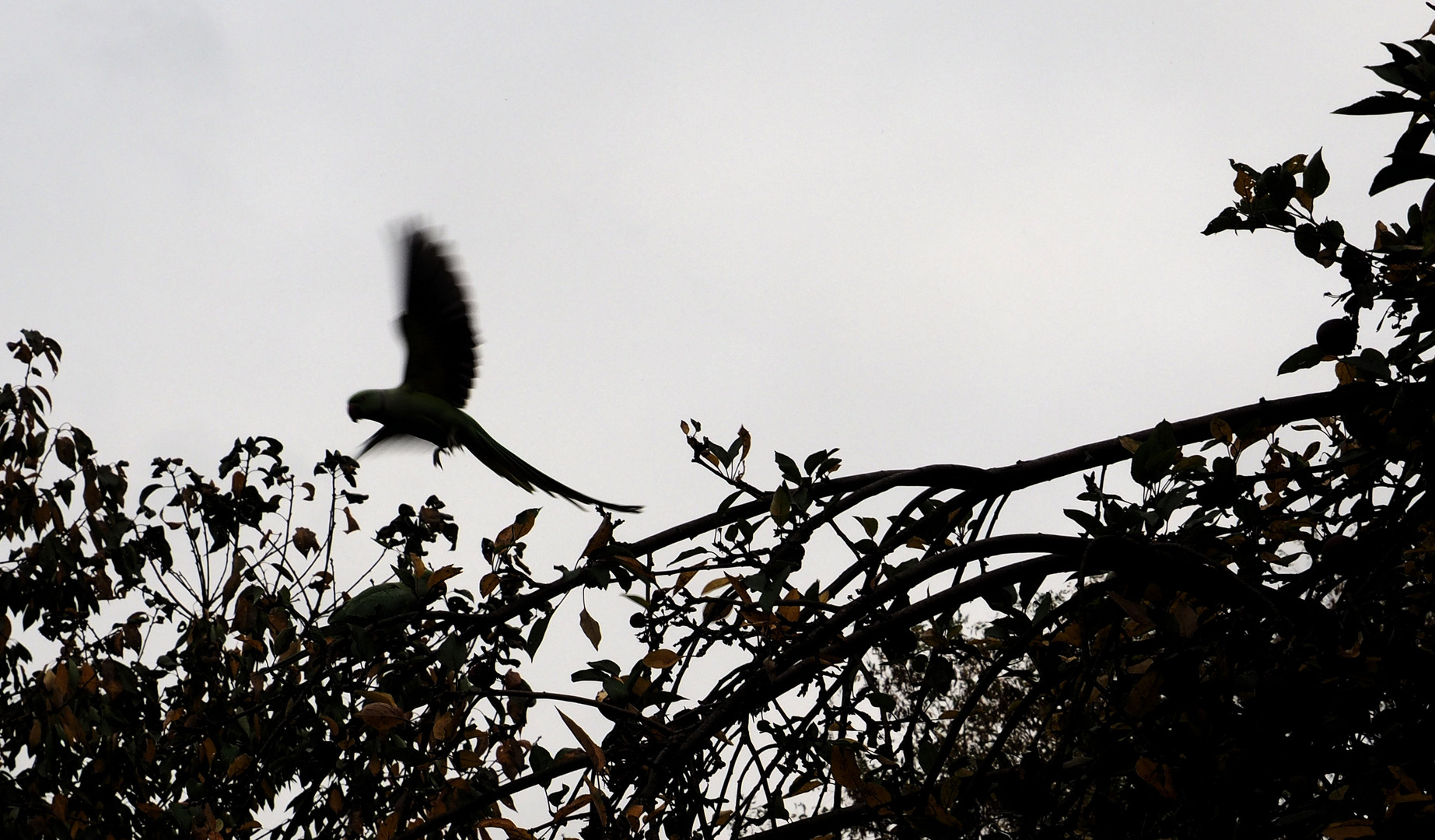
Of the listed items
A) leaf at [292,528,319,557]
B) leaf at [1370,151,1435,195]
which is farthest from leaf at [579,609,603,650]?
leaf at [292,528,319,557]

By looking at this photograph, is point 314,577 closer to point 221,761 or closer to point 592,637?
point 221,761

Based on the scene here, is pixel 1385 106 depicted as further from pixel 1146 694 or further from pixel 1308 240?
pixel 1146 694

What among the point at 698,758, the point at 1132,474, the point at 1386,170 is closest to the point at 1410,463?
the point at 1386,170

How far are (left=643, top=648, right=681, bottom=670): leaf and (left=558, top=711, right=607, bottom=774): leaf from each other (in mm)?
145

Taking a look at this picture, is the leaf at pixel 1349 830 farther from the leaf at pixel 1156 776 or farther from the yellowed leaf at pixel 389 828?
the yellowed leaf at pixel 389 828

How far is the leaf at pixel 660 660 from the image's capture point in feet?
4.83

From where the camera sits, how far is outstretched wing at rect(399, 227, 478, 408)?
9.36ft

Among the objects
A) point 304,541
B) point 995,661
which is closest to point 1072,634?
point 995,661

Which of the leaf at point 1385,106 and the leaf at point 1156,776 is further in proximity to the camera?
the leaf at point 1385,106

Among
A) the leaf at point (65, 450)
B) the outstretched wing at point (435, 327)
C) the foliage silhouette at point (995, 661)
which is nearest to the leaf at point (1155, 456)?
the foliage silhouette at point (995, 661)

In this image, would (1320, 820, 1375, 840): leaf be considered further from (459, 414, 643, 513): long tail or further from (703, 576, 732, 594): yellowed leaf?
(459, 414, 643, 513): long tail

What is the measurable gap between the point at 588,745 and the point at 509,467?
1.52m

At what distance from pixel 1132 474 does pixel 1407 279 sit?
69 cm

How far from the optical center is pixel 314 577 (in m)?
3.09
